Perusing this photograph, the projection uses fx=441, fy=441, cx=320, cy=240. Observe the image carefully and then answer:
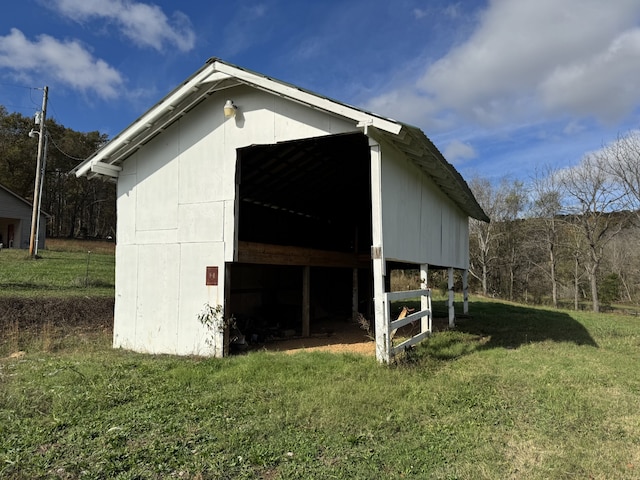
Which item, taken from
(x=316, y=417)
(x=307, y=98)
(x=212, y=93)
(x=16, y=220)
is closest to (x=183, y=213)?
(x=212, y=93)

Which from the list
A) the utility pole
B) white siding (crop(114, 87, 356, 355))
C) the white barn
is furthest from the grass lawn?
the utility pole

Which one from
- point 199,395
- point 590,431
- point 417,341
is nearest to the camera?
point 590,431

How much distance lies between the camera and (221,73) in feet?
25.9

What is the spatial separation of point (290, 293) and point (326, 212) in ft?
11.1

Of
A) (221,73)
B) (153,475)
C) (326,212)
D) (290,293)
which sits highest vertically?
(221,73)

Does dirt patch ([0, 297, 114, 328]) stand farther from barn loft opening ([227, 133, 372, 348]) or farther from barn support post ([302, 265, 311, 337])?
barn support post ([302, 265, 311, 337])

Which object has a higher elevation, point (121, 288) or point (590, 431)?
point (121, 288)

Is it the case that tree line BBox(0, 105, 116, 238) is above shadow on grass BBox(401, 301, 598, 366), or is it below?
above

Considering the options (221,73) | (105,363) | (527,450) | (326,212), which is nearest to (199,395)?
(105,363)

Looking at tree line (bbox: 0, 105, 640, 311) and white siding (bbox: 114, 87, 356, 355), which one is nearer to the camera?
white siding (bbox: 114, 87, 356, 355)

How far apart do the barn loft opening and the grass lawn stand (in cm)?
300

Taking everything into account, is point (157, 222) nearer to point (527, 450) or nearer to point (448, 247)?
point (527, 450)

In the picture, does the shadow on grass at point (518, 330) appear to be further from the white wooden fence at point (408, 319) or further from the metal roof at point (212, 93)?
the metal roof at point (212, 93)

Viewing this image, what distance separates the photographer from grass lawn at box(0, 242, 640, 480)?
3.66 meters
